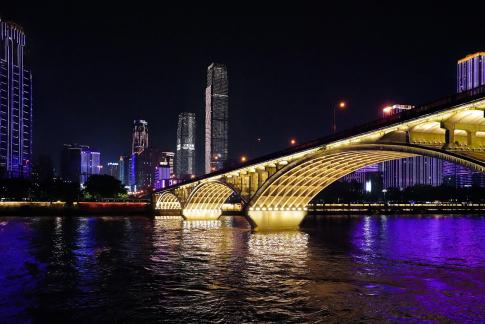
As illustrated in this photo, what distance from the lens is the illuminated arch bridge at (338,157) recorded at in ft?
99.0

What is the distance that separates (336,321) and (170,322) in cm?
628

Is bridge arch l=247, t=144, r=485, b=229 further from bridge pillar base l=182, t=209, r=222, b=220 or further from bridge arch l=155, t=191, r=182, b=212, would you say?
bridge arch l=155, t=191, r=182, b=212

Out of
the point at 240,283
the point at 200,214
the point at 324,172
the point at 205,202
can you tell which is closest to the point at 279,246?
the point at 240,283

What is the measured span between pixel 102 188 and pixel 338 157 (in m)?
122

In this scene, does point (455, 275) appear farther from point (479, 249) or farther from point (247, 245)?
point (247, 245)

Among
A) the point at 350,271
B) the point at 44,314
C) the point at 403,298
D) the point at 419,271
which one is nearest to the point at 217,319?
the point at 44,314

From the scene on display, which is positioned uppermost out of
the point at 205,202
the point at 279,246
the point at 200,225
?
the point at 205,202

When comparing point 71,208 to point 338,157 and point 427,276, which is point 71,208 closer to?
point 338,157

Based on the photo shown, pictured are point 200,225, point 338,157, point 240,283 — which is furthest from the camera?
point 200,225

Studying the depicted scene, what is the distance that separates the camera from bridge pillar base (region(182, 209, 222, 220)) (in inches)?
4161

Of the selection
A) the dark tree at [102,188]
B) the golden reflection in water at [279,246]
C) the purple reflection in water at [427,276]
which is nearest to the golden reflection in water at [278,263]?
the golden reflection in water at [279,246]

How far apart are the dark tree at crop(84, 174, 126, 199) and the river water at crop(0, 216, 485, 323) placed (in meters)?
117

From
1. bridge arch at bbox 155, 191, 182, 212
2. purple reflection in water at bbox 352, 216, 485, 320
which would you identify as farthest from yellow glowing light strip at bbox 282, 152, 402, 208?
bridge arch at bbox 155, 191, 182, 212

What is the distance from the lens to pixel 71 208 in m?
125
